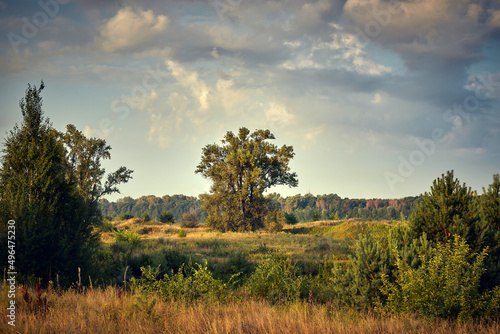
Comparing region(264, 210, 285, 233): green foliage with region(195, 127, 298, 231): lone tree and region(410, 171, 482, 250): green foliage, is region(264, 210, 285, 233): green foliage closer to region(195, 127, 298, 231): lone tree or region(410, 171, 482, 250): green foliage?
region(195, 127, 298, 231): lone tree

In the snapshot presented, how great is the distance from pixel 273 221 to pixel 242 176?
7.08 m

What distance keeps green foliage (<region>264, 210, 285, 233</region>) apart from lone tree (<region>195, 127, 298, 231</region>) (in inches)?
30.5

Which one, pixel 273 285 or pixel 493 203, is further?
pixel 493 203

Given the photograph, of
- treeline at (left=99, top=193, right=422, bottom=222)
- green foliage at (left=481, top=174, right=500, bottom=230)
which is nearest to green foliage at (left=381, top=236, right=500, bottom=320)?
green foliage at (left=481, top=174, right=500, bottom=230)

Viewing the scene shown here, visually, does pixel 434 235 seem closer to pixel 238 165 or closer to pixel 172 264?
pixel 172 264

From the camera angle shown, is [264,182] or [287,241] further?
[264,182]

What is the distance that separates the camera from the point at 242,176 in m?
43.6

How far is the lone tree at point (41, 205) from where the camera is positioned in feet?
31.9

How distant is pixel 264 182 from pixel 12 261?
112 ft

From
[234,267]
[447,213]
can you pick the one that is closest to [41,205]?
[234,267]

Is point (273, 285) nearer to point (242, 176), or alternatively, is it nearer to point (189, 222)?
point (242, 176)

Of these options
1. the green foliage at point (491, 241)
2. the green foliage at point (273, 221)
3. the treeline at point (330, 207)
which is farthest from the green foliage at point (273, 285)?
the treeline at point (330, 207)

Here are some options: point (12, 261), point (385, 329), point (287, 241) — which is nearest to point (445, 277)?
point (385, 329)

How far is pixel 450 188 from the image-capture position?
11234mm
